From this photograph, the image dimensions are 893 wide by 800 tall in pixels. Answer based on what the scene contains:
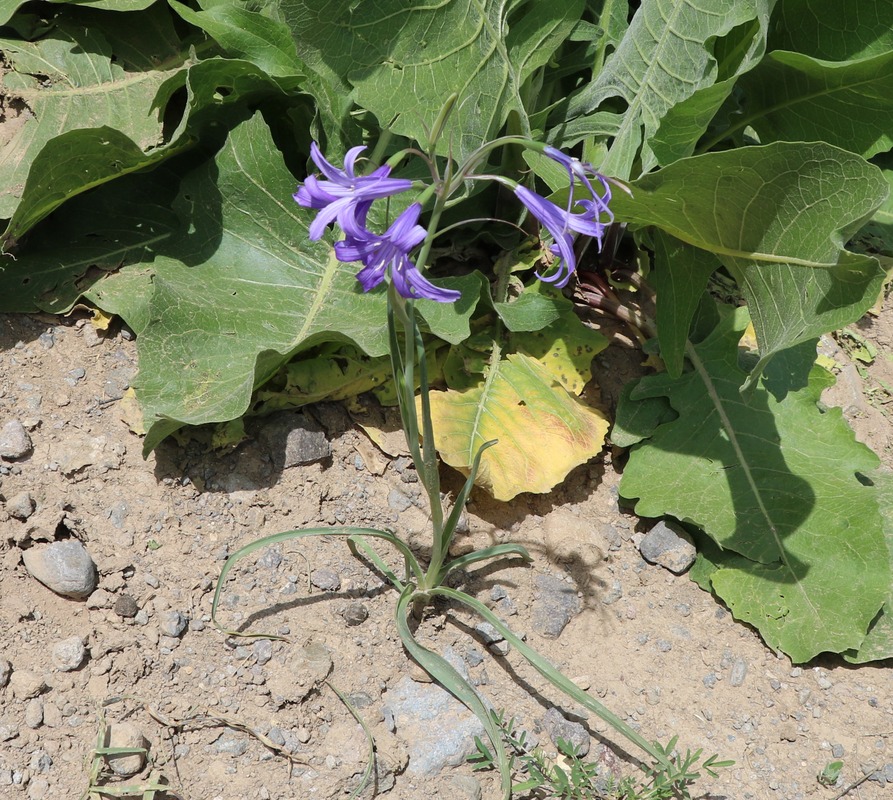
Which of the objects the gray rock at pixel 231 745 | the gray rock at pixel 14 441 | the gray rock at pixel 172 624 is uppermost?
the gray rock at pixel 14 441

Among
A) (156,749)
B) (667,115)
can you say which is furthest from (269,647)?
(667,115)

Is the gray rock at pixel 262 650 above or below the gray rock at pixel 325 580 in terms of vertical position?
below

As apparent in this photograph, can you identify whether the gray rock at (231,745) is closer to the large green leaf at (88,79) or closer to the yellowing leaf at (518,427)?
the yellowing leaf at (518,427)

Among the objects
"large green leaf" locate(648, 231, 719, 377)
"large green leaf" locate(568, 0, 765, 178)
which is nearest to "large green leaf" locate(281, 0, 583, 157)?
"large green leaf" locate(568, 0, 765, 178)

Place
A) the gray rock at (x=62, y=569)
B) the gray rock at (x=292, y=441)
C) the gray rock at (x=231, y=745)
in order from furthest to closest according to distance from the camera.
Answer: the gray rock at (x=292, y=441) → the gray rock at (x=62, y=569) → the gray rock at (x=231, y=745)

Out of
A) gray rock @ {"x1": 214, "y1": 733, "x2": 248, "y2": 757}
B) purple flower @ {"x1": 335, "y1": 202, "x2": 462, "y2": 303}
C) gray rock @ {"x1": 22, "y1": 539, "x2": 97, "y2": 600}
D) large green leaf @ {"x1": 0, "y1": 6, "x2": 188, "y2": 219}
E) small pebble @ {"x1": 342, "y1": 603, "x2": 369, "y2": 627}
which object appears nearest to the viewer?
purple flower @ {"x1": 335, "y1": 202, "x2": 462, "y2": 303}

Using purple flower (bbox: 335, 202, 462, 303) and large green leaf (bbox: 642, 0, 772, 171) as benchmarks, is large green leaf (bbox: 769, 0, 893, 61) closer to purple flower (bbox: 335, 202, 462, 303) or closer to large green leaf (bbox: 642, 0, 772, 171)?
large green leaf (bbox: 642, 0, 772, 171)

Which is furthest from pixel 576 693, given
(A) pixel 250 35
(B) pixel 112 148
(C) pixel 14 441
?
(A) pixel 250 35

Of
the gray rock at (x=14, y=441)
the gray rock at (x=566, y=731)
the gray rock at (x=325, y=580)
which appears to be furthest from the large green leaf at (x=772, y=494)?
the gray rock at (x=14, y=441)

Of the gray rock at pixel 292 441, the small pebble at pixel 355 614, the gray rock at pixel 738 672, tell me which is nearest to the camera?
the small pebble at pixel 355 614

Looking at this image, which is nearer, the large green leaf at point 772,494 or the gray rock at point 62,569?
the gray rock at point 62,569
